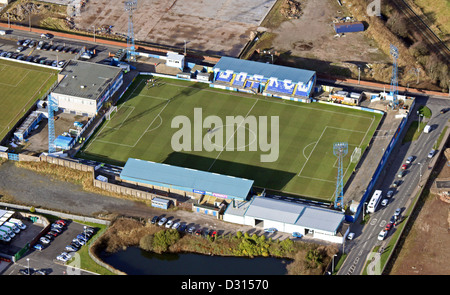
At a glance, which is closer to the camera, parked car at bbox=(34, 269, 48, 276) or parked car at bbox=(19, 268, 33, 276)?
parked car at bbox=(34, 269, 48, 276)

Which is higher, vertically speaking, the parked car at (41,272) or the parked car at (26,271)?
the parked car at (41,272)

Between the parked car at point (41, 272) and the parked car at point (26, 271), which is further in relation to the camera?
the parked car at point (26, 271)

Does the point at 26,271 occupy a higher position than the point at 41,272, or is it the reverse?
the point at 41,272

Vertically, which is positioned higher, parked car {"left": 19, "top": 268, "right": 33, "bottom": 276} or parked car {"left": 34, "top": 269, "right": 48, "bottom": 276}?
parked car {"left": 34, "top": 269, "right": 48, "bottom": 276}

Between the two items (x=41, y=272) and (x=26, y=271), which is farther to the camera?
(x=26, y=271)
